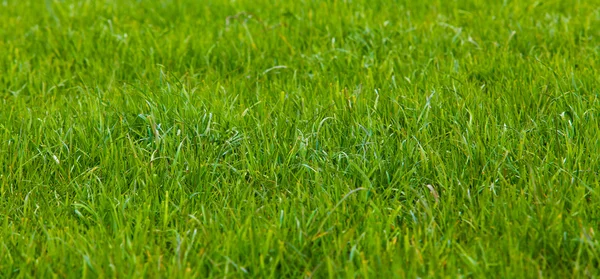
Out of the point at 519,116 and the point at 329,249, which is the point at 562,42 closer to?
the point at 519,116

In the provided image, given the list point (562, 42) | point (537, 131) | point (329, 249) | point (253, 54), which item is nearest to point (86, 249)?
point (329, 249)

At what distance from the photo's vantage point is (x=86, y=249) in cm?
236

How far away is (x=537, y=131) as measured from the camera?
304 centimetres

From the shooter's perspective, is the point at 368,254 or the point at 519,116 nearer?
the point at 368,254

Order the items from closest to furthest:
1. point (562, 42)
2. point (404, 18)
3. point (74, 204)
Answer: point (74, 204) → point (562, 42) → point (404, 18)

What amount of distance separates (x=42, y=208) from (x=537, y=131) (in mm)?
1939

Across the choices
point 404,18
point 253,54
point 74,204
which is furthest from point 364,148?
point 404,18

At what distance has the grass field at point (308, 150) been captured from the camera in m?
2.34

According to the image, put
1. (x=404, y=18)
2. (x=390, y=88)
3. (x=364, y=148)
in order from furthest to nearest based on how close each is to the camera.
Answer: (x=404, y=18)
(x=390, y=88)
(x=364, y=148)

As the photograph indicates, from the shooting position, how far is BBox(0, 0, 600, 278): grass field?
234cm

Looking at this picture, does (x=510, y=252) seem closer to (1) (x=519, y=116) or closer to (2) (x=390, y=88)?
(1) (x=519, y=116)

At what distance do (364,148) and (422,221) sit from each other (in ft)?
1.86

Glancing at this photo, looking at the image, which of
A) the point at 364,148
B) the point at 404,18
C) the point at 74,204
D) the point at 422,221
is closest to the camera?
the point at 422,221

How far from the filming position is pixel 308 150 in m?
3.01
